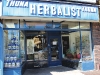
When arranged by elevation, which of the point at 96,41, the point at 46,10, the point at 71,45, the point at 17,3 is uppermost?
the point at 17,3

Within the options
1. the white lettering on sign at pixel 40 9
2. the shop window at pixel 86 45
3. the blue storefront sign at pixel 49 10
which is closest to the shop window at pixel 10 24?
the blue storefront sign at pixel 49 10

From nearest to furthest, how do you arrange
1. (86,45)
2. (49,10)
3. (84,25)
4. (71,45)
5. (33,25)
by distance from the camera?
1. (49,10)
2. (33,25)
3. (84,25)
4. (86,45)
5. (71,45)

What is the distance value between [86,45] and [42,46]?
12.0 feet

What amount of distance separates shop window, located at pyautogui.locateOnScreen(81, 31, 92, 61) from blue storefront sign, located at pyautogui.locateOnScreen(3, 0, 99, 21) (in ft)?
5.15

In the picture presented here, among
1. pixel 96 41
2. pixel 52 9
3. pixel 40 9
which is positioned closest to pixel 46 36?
pixel 96 41

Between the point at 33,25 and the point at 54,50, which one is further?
the point at 54,50

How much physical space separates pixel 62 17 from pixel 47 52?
4740 mm

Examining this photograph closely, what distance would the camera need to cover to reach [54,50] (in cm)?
1391

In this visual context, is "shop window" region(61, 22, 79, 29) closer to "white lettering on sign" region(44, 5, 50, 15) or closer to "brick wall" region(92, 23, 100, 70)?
"brick wall" region(92, 23, 100, 70)

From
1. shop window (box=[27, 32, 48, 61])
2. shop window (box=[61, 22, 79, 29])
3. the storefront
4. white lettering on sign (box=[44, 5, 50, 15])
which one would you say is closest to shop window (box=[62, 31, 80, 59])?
the storefront

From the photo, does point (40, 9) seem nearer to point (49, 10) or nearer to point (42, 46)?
point (49, 10)

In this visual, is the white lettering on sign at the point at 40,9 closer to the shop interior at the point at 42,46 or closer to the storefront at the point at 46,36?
the storefront at the point at 46,36

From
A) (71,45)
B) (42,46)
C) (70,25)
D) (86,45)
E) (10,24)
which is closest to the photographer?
(10,24)

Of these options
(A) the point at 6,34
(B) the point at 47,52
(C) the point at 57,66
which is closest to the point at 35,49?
(B) the point at 47,52
